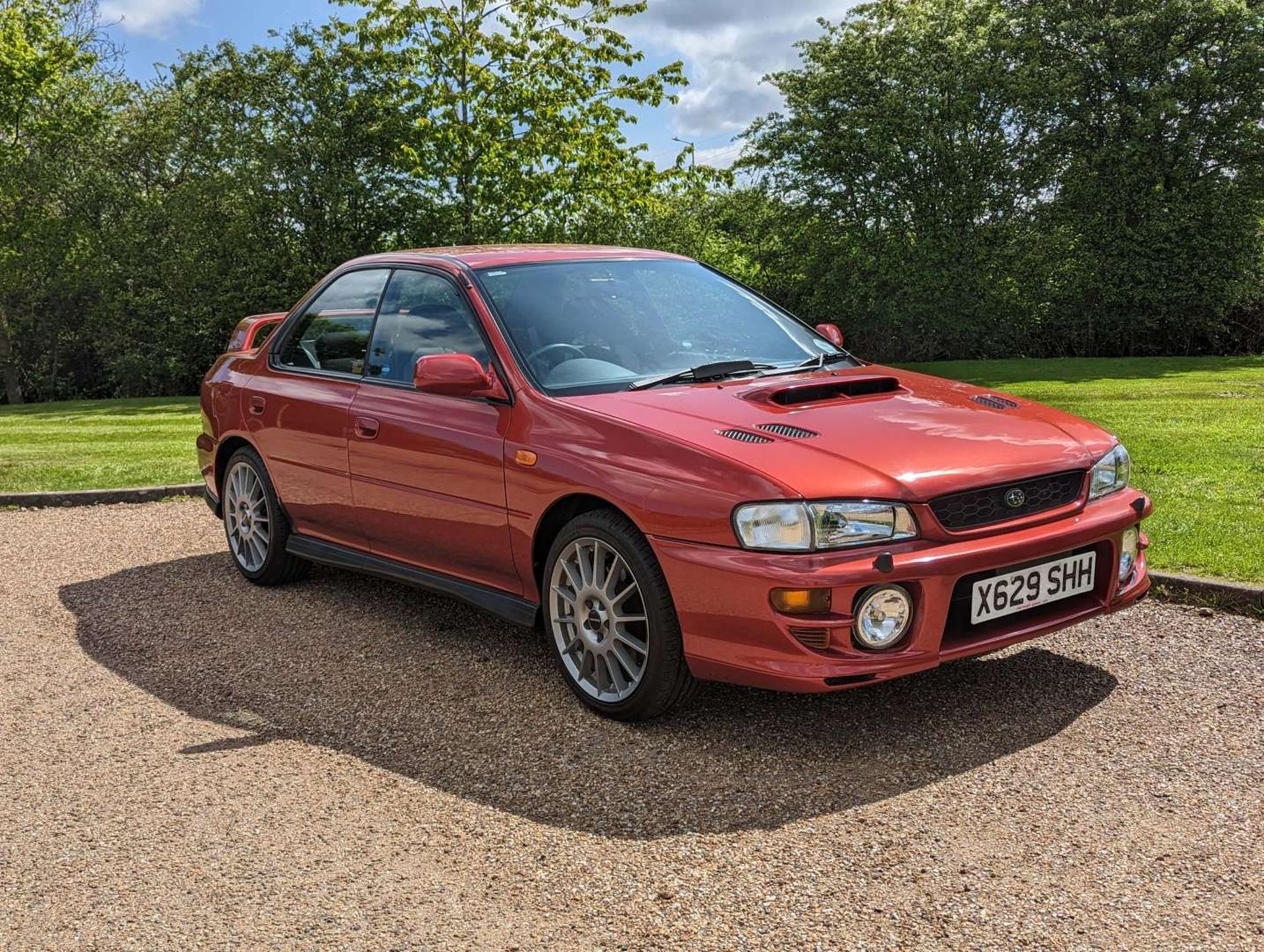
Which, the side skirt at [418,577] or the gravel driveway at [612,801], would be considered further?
the side skirt at [418,577]

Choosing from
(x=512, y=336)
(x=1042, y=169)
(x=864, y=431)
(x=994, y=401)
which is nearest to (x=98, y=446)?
(x=512, y=336)

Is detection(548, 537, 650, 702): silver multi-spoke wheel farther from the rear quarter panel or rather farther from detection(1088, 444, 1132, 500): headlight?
the rear quarter panel

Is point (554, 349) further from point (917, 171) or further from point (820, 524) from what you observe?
point (917, 171)

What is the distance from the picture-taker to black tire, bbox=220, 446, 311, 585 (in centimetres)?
652

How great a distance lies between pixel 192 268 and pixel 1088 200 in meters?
21.1

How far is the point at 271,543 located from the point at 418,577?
5.09 feet

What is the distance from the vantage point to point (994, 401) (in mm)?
4922

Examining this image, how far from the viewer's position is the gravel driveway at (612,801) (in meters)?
3.11

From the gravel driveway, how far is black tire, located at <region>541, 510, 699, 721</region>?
0.36 feet

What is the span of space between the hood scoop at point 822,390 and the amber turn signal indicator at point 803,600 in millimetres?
954

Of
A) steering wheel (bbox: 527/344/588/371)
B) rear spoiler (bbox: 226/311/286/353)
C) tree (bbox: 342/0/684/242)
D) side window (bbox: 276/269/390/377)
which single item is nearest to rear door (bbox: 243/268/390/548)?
side window (bbox: 276/269/390/377)

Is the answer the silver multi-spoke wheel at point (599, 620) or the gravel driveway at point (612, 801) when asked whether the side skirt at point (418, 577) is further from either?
the gravel driveway at point (612, 801)

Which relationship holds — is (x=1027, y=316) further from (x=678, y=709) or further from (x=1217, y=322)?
(x=678, y=709)

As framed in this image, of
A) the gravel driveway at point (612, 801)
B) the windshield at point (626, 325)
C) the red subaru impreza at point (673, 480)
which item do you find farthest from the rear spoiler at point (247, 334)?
the windshield at point (626, 325)
